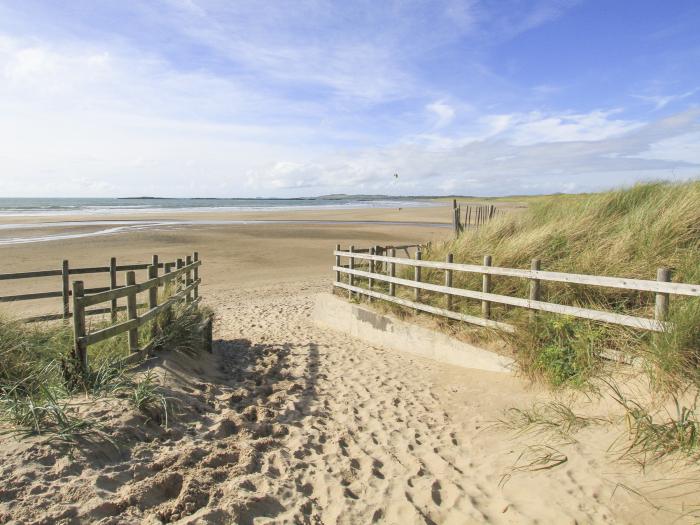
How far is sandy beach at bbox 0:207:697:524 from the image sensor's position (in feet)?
11.0

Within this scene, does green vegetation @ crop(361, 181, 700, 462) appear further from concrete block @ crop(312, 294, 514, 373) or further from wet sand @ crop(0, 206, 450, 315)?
wet sand @ crop(0, 206, 450, 315)

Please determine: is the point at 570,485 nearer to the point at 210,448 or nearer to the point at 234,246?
the point at 210,448

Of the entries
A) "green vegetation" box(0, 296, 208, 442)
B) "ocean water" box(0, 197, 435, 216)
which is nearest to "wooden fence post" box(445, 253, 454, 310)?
"green vegetation" box(0, 296, 208, 442)

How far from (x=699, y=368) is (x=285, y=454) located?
12.4ft

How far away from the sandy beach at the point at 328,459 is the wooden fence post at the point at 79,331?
659 mm

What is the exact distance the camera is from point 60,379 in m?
4.79

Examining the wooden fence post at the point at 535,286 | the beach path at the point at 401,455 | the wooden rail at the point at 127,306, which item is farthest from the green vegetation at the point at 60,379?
the wooden fence post at the point at 535,286

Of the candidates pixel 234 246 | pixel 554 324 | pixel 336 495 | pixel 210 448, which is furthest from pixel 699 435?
pixel 234 246

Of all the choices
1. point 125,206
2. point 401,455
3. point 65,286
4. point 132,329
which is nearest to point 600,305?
point 401,455

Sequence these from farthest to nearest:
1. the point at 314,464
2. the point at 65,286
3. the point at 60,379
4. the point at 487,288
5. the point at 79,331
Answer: the point at 65,286 → the point at 487,288 → the point at 79,331 → the point at 60,379 → the point at 314,464

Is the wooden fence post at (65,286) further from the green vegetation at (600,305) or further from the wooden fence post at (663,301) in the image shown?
the wooden fence post at (663,301)

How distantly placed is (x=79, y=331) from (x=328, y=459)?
287 centimetres

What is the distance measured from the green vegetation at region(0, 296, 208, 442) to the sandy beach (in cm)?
19

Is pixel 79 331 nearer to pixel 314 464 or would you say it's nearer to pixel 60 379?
pixel 60 379
